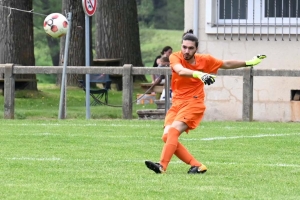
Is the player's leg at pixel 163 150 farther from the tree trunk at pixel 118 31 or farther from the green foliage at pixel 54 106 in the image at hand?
the tree trunk at pixel 118 31

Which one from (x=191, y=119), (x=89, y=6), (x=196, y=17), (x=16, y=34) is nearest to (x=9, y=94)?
(x=89, y=6)

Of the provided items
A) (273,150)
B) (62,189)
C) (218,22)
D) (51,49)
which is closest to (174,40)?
(51,49)

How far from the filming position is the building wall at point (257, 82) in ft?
68.6

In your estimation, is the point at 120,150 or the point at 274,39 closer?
the point at 120,150

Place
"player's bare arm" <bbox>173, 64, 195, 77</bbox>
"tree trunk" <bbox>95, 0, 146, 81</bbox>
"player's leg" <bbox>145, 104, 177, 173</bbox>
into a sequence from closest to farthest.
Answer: "player's bare arm" <bbox>173, 64, 195, 77</bbox>, "player's leg" <bbox>145, 104, 177, 173</bbox>, "tree trunk" <bbox>95, 0, 146, 81</bbox>

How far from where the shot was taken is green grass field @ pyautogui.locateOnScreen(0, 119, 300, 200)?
9.68 m

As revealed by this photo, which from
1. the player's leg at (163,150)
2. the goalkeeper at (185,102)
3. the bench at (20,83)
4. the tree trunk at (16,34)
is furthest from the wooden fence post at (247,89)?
the tree trunk at (16,34)

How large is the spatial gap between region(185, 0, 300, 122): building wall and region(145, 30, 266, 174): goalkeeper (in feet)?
31.0

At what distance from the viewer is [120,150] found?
1398cm

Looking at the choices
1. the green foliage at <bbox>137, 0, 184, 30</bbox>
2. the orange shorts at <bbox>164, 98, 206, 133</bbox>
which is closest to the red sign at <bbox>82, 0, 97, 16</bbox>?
the orange shorts at <bbox>164, 98, 206, 133</bbox>

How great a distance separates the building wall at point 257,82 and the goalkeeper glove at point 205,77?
33.7 ft

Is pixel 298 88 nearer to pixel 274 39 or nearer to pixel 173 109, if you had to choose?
pixel 274 39

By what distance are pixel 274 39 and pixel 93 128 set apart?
16.6 ft

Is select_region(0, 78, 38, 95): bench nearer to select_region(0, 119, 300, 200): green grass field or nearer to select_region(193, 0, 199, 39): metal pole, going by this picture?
select_region(193, 0, 199, 39): metal pole
